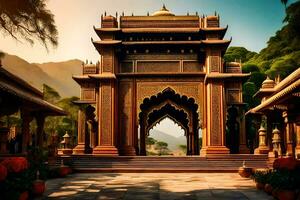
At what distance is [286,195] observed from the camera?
32.8 ft

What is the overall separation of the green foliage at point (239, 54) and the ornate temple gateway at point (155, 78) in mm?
29280

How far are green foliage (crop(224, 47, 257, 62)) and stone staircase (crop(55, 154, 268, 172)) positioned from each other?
34161mm

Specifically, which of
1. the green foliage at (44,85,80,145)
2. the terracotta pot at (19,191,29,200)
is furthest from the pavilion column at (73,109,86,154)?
the green foliage at (44,85,80,145)

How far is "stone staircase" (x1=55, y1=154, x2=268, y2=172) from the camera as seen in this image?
70.6 feet

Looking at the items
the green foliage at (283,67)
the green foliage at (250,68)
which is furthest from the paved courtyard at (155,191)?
the green foliage at (250,68)

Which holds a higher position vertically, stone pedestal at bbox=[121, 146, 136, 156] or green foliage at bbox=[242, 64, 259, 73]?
green foliage at bbox=[242, 64, 259, 73]

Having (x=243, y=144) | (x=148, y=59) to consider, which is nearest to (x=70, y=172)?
(x=148, y=59)

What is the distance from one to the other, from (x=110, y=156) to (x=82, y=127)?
4482mm

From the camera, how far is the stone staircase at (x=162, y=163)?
21.5 meters

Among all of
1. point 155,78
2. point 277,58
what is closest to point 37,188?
point 155,78

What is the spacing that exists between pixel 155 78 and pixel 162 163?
5.88 meters

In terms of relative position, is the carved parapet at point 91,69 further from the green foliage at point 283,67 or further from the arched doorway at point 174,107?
the green foliage at point 283,67

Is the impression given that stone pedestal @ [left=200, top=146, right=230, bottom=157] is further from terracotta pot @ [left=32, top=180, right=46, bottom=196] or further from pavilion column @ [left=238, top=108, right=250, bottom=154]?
terracotta pot @ [left=32, top=180, right=46, bottom=196]

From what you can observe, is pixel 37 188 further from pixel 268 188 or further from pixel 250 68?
pixel 250 68
